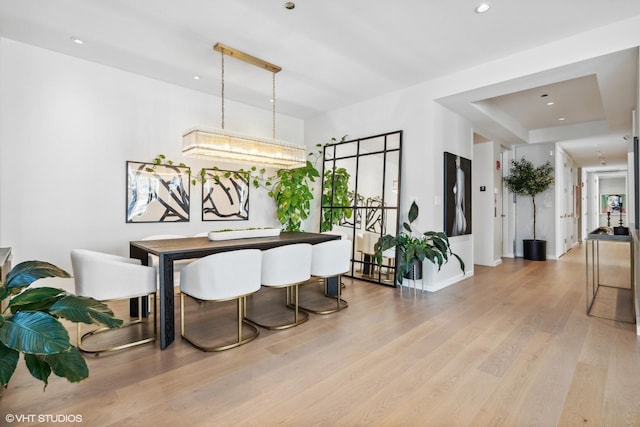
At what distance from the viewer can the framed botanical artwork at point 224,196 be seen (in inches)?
191

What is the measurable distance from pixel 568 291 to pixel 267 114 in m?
5.28

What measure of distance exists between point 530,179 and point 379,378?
21.4 feet

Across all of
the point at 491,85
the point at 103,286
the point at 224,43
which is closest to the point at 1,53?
the point at 224,43

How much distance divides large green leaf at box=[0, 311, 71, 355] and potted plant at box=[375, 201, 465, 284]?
3.54 metres

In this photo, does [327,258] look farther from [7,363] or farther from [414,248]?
[7,363]

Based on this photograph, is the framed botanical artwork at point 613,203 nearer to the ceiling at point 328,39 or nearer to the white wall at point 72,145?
the ceiling at point 328,39

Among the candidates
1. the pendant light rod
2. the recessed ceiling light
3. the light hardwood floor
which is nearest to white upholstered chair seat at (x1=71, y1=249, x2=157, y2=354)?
the light hardwood floor

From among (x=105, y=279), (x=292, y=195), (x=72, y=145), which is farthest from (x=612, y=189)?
(x=72, y=145)

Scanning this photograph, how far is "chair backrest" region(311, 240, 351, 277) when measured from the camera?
3.48 meters

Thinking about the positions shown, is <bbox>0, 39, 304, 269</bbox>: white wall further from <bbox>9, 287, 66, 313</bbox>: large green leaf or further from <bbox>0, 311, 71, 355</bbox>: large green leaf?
<bbox>0, 311, 71, 355</bbox>: large green leaf

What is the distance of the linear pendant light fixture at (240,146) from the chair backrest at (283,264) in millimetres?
1217

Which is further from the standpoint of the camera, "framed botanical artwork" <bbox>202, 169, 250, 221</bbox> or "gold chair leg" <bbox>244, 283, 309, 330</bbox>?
"framed botanical artwork" <bbox>202, 169, 250, 221</bbox>

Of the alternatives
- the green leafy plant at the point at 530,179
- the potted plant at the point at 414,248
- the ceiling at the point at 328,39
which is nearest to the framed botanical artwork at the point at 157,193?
the ceiling at the point at 328,39

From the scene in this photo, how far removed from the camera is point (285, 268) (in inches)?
122
